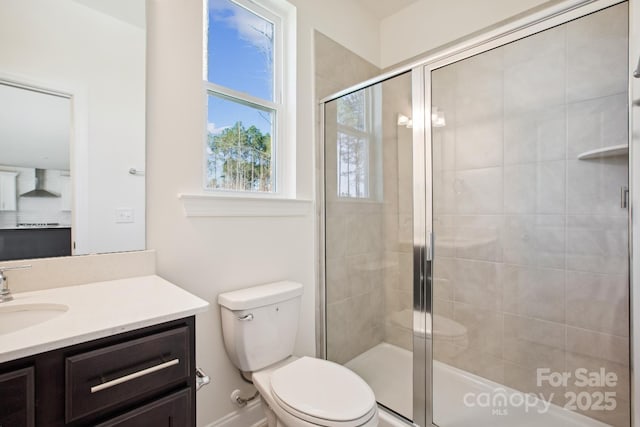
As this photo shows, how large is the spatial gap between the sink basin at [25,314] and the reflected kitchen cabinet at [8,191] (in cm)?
34

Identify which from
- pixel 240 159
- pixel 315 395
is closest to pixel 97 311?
pixel 315 395

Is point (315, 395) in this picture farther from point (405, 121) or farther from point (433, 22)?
point (433, 22)

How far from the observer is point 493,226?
1.71m

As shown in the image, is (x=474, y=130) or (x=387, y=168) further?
(x=387, y=168)

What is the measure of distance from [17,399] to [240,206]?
104 cm

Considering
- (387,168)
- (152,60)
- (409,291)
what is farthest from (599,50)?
(152,60)

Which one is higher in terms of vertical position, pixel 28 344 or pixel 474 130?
pixel 474 130

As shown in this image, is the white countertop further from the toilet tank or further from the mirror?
the toilet tank

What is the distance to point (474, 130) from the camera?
1.70 m

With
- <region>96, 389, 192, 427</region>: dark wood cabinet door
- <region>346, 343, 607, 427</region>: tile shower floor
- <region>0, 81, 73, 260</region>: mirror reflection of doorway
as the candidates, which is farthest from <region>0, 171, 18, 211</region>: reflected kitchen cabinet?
<region>346, 343, 607, 427</region>: tile shower floor

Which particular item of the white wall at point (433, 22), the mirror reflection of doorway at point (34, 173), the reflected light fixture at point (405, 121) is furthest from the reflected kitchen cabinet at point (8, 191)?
the white wall at point (433, 22)

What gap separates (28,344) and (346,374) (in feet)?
3.61

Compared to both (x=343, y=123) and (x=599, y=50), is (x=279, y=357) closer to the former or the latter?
(x=343, y=123)

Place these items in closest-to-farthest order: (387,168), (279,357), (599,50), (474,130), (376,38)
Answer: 1. (599,50)
2. (279,357)
3. (474,130)
4. (387,168)
5. (376,38)
